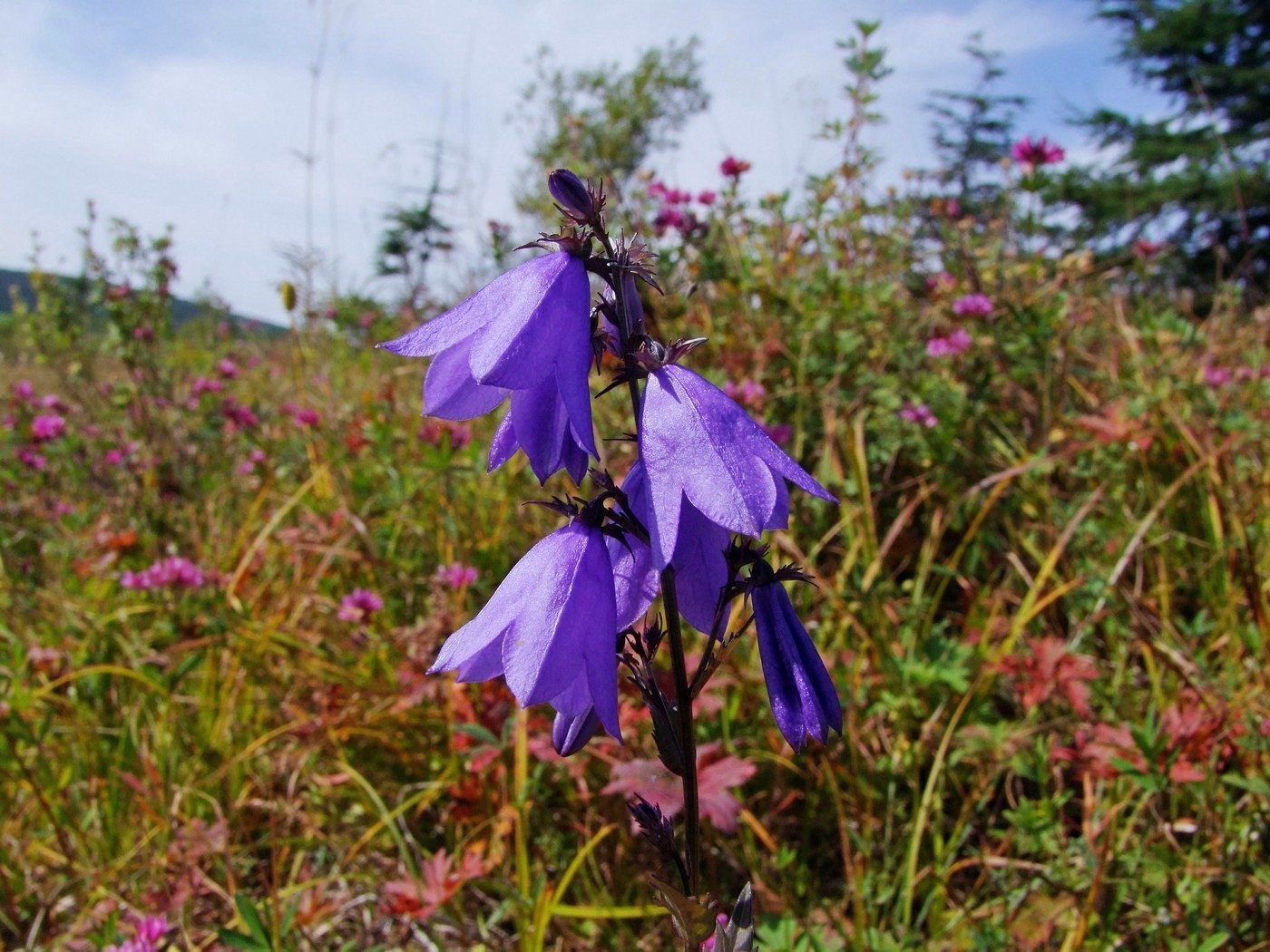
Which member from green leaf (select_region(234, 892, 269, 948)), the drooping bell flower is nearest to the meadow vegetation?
green leaf (select_region(234, 892, 269, 948))

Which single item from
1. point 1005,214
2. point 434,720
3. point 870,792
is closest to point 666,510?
point 870,792

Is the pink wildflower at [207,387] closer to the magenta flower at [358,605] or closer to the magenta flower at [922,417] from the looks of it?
the magenta flower at [358,605]

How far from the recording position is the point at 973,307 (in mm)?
3141

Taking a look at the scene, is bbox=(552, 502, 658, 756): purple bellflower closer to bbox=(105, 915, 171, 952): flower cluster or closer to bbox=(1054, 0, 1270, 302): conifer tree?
bbox=(105, 915, 171, 952): flower cluster

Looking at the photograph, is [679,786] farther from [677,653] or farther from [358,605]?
[358,605]

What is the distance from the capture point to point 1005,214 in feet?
13.1

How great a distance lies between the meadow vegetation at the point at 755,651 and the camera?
1775 mm

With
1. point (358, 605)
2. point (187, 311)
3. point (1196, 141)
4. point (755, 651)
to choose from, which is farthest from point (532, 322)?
point (1196, 141)

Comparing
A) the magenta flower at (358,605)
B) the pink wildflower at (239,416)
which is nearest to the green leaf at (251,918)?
the magenta flower at (358,605)

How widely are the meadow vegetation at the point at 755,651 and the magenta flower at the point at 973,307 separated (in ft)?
0.12

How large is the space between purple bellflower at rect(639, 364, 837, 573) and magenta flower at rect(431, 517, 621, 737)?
0.36ft

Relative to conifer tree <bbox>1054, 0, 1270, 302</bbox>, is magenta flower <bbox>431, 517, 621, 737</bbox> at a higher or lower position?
lower

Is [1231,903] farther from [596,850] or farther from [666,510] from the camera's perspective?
[666,510]

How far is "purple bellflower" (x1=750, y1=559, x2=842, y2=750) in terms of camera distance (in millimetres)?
877
